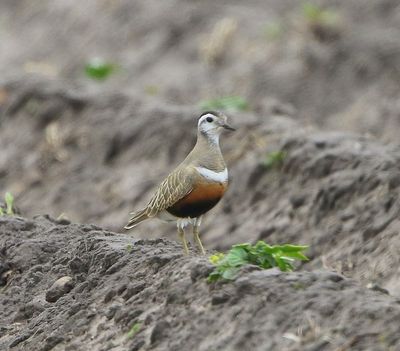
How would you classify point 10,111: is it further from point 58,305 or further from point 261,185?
point 58,305

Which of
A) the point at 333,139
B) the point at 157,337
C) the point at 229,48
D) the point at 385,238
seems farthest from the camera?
the point at 229,48

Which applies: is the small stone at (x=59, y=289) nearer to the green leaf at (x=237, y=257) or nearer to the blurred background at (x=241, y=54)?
the green leaf at (x=237, y=257)

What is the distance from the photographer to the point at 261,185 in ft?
48.1

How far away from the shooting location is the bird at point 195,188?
9414mm

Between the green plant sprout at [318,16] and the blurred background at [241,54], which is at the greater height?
the green plant sprout at [318,16]

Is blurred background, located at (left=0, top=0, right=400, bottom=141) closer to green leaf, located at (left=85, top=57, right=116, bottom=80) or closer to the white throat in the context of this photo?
green leaf, located at (left=85, top=57, right=116, bottom=80)

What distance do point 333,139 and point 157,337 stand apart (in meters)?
6.99

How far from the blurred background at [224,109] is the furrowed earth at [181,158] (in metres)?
0.03

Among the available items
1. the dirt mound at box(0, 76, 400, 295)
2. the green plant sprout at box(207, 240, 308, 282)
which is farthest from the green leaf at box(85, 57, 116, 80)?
the green plant sprout at box(207, 240, 308, 282)

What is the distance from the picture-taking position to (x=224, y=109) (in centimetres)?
1697

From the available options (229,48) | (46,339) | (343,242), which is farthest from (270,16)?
(46,339)

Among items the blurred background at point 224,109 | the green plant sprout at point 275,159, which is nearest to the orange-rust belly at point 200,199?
the blurred background at point 224,109

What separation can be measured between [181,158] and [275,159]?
215 centimetres

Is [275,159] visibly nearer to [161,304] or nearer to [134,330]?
[161,304]
